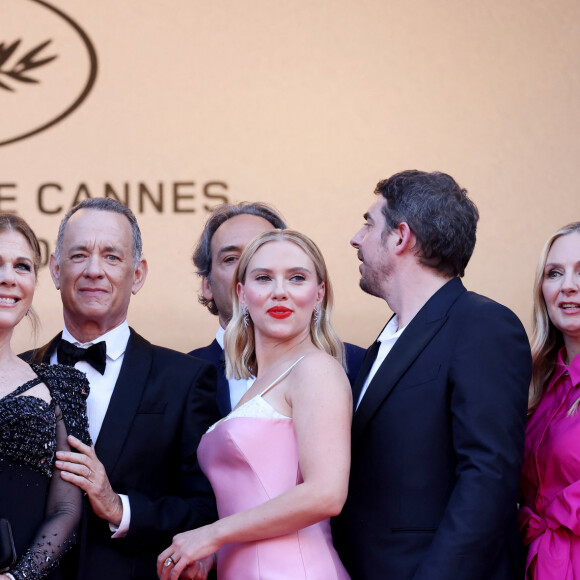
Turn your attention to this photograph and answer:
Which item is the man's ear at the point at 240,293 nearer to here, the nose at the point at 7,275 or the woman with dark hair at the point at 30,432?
the woman with dark hair at the point at 30,432

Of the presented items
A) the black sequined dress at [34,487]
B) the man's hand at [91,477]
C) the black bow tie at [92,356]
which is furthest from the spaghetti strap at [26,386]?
the black bow tie at [92,356]

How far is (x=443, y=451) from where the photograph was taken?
286cm

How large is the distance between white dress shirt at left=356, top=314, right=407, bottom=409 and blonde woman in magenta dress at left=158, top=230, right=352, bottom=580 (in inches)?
6.6

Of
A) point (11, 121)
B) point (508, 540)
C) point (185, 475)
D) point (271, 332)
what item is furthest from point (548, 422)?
point (11, 121)

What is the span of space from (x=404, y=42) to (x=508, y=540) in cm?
329

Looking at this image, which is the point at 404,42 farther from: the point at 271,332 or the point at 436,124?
the point at 271,332

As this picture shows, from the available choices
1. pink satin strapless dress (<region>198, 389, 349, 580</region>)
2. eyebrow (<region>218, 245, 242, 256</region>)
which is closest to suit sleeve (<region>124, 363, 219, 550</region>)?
pink satin strapless dress (<region>198, 389, 349, 580</region>)

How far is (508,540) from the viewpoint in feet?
9.65

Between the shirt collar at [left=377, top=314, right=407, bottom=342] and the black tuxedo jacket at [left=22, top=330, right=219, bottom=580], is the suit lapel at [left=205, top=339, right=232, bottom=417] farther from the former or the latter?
the shirt collar at [left=377, top=314, right=407, bottom=342]

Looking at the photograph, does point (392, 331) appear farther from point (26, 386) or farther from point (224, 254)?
point (224, 254)

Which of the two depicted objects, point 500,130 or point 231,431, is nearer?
point 231,431

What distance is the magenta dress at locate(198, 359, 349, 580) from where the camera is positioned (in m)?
2.85

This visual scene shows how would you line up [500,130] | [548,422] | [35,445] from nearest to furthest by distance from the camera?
[35,445] < [548,422] < [500,130]

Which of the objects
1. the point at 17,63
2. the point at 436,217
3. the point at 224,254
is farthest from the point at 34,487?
the point at 17,63
